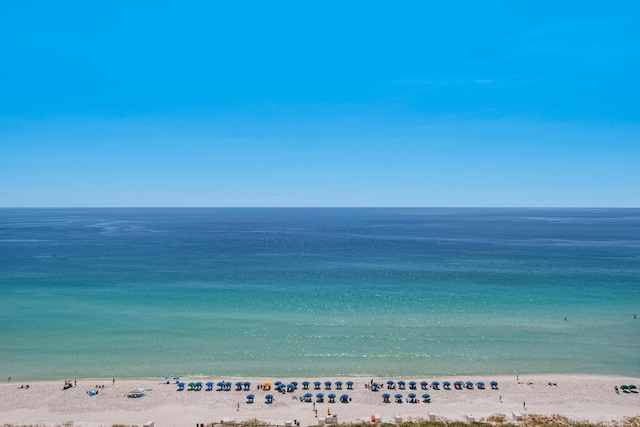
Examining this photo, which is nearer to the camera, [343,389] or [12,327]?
[343,389]

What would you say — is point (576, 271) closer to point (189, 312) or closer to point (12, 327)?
point (189, 312)

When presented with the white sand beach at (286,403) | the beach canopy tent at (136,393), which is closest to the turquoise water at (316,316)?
the white sand beach at (286,403)

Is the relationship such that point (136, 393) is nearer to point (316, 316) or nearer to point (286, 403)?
point (286, 403)

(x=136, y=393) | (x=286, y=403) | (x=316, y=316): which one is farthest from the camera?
(x=316, y=316)

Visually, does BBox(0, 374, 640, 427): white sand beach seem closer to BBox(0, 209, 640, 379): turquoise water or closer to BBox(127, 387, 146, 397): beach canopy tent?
BBox(127, 387, 146, 397): beach canopy tent

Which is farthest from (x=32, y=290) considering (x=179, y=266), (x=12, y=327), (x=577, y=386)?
(x=577, y=386)

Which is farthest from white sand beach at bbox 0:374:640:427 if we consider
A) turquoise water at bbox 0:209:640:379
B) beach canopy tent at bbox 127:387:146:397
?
turquoise water at bbox 0:209:640:379

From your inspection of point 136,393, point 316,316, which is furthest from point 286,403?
point 316,316

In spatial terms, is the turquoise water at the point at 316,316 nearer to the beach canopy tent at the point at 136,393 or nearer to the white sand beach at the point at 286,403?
the white sand beach at the point at 286,403
